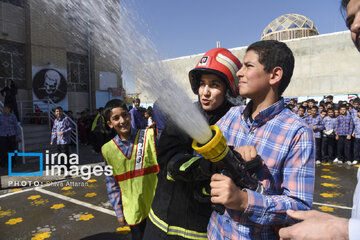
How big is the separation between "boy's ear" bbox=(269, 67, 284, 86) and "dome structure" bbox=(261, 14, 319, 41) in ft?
103

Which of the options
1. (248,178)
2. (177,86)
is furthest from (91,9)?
(248,178)

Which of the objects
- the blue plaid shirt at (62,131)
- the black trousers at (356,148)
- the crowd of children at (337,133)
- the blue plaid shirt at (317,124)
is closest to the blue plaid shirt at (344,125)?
the crowd of children at (337,133)

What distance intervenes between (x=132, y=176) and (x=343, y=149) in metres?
9.00

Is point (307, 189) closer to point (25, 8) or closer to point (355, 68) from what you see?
point (25, 8)

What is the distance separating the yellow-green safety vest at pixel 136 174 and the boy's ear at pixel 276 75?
5.24 feet

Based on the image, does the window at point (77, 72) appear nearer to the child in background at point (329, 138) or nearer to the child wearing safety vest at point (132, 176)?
the child in background at point (329, 138)

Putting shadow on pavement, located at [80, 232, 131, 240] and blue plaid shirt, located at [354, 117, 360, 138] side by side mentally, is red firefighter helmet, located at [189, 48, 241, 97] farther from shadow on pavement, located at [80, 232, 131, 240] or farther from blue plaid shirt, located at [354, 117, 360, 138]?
blue plaid shirt, located at [354, 117, 360, 138]

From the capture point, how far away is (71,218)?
441cm

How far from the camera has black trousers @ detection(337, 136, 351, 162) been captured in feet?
28.5

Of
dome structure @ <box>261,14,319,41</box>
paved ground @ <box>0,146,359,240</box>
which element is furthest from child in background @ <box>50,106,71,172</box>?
dome structure @ <box>261,14,319,41</box>

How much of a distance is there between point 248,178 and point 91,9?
1.55 m

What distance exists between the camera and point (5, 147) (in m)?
8.25

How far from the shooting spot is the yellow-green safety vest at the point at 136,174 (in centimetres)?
248

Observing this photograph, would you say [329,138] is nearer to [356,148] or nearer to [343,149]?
[343,149]
